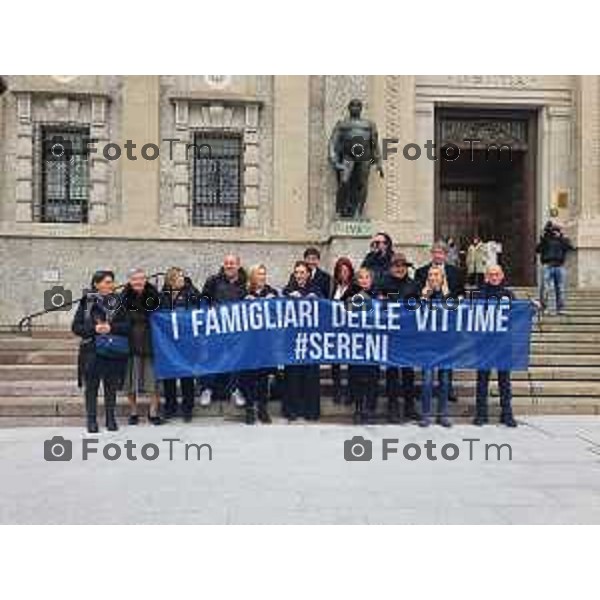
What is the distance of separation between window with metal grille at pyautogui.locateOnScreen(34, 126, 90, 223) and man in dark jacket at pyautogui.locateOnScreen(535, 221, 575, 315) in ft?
31.2

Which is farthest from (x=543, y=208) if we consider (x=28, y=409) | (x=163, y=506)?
(x=163, y=506)

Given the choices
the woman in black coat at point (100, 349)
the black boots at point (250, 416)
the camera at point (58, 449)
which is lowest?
the camera at point (58, 449)

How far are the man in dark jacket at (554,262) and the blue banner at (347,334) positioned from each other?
5.01 m

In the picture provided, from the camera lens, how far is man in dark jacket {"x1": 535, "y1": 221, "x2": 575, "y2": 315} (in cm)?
1627

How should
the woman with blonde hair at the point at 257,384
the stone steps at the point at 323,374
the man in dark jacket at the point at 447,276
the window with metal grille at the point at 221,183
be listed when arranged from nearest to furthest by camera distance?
the woman with blonde hair at the point at 257,384 → the man in dark jacket at the point at 447,276 → the stone steps at the point at 323,374 → the window with metal grille at the point at 221,183

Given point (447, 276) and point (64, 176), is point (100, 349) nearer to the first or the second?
point (447, 276)

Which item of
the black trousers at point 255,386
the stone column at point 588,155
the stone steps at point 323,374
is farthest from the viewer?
the stone column at point 588,155

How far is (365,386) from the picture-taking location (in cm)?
1131

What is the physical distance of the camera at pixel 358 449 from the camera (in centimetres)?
899

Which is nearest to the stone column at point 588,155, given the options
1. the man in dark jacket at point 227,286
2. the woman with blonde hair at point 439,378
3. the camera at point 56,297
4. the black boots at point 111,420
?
the woman with blonde hair at point 439,378

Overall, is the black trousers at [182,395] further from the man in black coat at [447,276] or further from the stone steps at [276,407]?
the man in black coat at [447,276]

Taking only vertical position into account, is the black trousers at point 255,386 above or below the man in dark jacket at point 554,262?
below

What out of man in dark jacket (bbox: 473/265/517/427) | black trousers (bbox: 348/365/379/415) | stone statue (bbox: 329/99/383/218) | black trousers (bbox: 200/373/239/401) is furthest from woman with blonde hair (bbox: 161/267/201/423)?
stone statue (bbox: 329/99/383/218)

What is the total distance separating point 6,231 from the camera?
1825 cm
